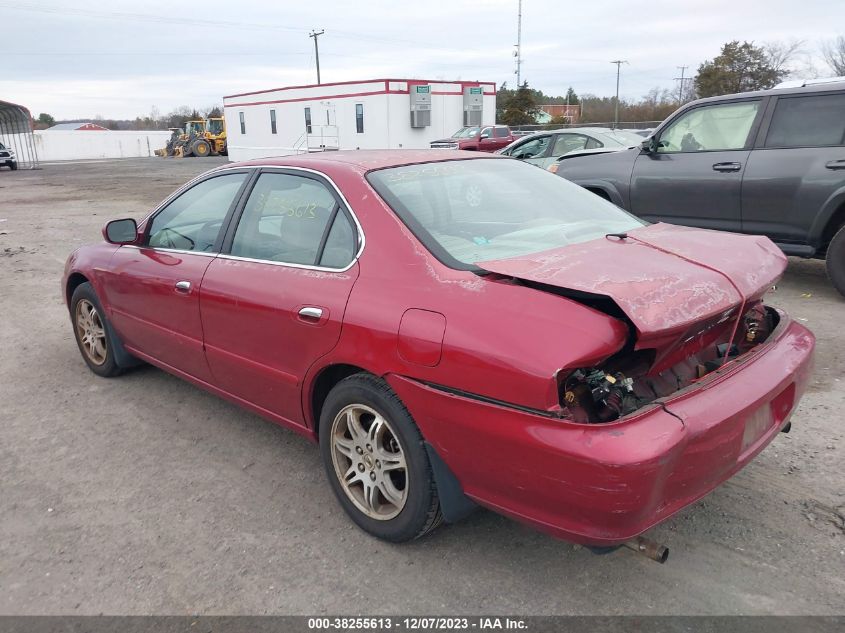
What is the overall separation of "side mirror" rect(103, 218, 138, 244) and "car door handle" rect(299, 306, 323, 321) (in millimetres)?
1856

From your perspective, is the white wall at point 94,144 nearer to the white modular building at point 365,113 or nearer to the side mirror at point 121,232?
the white modular building at point 365,113

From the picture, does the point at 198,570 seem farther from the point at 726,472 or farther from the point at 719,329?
the point at 719,329

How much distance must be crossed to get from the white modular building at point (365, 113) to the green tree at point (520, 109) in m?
10.5

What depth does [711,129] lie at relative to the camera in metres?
6.70

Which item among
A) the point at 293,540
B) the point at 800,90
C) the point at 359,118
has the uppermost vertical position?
the point at 359,118

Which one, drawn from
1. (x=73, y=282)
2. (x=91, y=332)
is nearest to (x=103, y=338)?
(x=91, y=332)

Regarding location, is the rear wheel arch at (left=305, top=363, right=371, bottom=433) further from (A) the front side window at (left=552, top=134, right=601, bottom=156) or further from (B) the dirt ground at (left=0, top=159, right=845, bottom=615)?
(A) the front side window at (left=552, top=134, right=601, bottom=156)

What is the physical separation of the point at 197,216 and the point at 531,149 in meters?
9.55

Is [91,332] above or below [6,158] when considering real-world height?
below

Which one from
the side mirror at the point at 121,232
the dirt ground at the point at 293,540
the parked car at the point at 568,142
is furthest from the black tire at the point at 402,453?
the parked car at the point at 568,142

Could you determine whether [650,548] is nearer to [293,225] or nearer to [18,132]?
[293,225]

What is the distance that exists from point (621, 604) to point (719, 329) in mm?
1105

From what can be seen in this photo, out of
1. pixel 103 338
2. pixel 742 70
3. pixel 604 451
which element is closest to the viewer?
pixel 604 451

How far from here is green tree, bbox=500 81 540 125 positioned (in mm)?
45281
